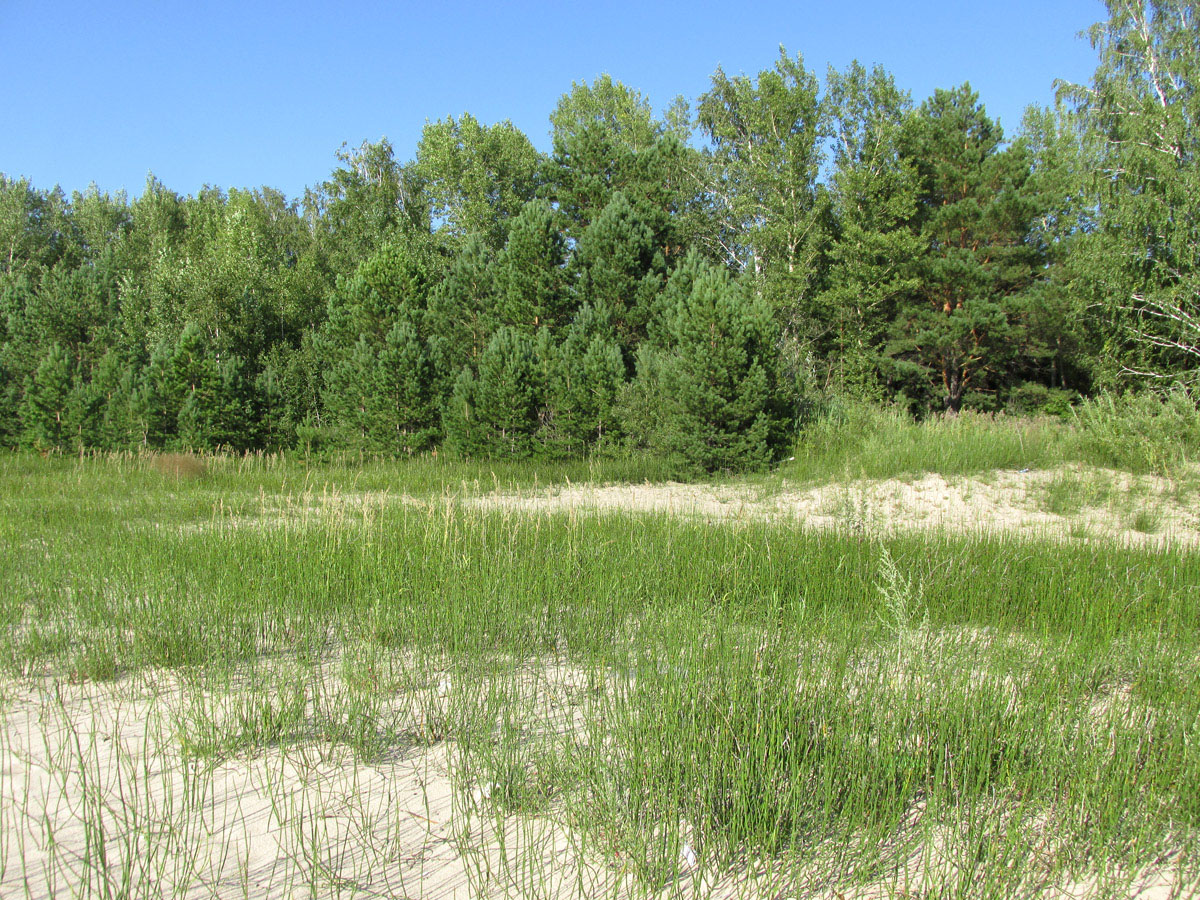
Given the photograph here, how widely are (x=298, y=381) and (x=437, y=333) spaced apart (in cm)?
747

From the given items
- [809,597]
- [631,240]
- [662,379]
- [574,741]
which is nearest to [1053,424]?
[662,379]

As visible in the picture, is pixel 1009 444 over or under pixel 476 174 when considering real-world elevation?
under

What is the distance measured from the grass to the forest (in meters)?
8.59

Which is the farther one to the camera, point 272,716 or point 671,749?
point 272,716

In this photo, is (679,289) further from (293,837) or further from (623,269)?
(293,837)

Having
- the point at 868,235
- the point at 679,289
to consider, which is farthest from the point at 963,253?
the point at 679,289

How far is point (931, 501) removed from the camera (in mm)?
11438

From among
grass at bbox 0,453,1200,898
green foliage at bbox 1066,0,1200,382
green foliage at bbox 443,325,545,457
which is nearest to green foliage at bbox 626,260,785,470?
green foliage at bbox 443,325,545,457

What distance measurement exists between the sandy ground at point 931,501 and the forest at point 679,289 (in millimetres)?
1585

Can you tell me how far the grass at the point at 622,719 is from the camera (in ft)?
8.48

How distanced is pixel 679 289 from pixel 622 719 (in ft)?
50.2

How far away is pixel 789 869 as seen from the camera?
2557 millimetres

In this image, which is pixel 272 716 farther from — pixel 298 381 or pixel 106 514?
pixel 298 381

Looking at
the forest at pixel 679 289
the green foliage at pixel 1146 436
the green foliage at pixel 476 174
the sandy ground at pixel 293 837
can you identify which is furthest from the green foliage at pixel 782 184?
the sandy ground at pixel 293 837
